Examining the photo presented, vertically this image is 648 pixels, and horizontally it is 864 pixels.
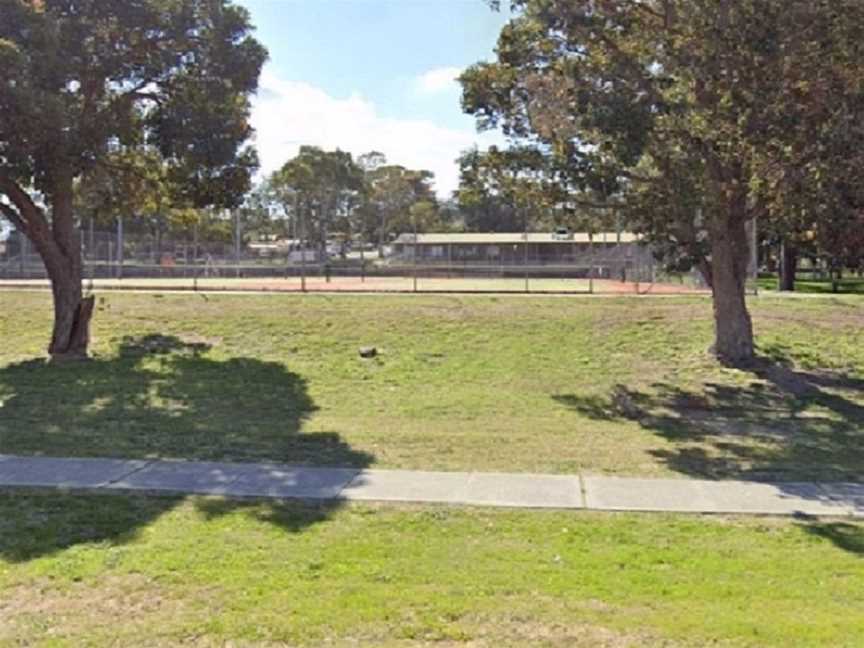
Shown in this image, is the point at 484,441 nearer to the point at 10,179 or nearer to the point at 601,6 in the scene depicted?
the point at 601,6

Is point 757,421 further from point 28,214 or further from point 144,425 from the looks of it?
point 28,214

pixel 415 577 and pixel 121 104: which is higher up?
pixel 121 104

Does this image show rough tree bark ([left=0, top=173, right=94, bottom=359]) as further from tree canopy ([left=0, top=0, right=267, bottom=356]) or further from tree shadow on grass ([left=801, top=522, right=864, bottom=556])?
tree shadow on grass ([left=801, top=522, right=864, bottom=556])

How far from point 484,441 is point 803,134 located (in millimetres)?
5061

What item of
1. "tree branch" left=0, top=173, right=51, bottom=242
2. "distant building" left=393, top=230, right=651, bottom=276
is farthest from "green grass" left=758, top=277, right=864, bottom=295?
"tree branch" left=0, top=173, right=51, bottom=242

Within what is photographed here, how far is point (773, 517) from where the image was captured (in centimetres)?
668

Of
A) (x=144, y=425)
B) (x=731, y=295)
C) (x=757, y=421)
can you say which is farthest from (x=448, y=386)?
(x=731, y=295)

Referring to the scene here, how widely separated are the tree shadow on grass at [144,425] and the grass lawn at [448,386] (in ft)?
0.20

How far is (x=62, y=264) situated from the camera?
16.3 m

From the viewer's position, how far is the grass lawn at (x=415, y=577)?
4.42m

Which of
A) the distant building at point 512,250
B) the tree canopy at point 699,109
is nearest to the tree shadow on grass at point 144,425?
the tree canopy at point 699,109

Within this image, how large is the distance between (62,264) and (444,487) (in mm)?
11261

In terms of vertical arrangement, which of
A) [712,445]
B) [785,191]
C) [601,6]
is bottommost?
[712,445]

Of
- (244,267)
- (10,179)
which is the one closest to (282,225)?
(244,267)
